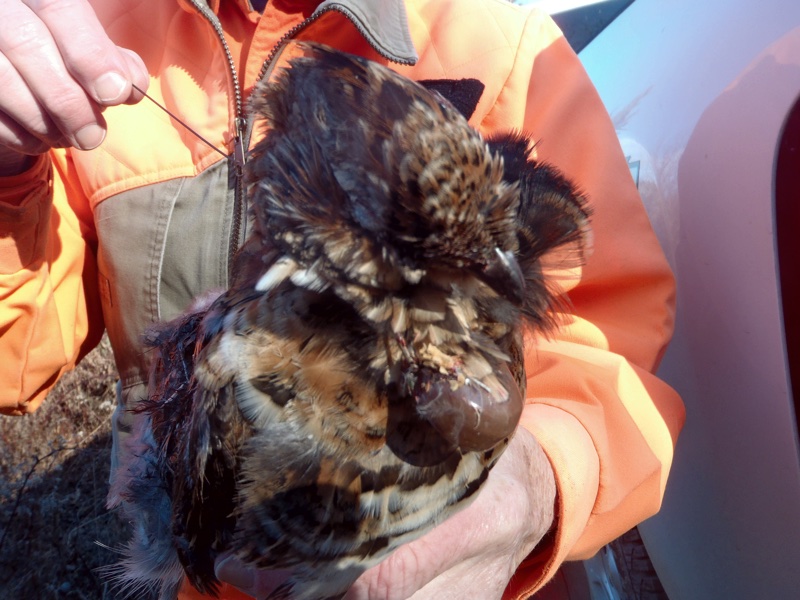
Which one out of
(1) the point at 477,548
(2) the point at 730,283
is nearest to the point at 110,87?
(1) the point at 477,548

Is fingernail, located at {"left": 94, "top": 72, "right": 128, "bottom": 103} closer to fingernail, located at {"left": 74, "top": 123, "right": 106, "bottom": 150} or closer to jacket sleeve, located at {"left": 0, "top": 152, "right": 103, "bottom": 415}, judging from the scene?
fingernail, located at {"left": 74, "top": 123, "right": 106, "bottom": 150}

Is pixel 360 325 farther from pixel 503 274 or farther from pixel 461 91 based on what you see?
pixel 461 91

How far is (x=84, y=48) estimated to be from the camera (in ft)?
3.99

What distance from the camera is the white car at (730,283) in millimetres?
1694

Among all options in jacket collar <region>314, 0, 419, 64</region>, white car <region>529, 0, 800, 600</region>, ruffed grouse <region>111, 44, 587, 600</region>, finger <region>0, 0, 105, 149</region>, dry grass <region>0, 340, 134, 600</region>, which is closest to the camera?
ruffed grouse <region>111, 44, 587, 600</region>

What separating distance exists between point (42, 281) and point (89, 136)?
0.65m

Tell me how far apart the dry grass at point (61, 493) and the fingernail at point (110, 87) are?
2.67 m

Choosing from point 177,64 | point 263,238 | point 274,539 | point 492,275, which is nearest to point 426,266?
point 492,275

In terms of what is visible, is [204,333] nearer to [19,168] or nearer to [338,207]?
[338,207]

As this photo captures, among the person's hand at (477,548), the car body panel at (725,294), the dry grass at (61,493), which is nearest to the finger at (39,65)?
the person's hand at (477,548)

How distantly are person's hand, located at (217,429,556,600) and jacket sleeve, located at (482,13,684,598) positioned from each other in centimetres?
8

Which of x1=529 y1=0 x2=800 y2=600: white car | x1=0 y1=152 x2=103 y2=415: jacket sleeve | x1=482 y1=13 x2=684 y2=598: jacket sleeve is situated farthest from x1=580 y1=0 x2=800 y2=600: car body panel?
x1=0 y1=152 x2=103 y2=415: jacket sleeve

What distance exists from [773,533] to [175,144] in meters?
2.03

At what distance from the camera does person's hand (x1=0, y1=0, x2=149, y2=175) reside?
1214 millimetres
